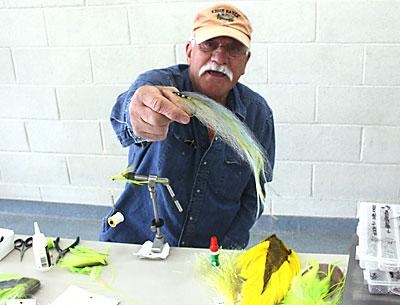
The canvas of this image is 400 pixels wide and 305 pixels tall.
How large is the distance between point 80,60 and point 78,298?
1693 mm

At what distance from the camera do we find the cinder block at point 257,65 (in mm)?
2418

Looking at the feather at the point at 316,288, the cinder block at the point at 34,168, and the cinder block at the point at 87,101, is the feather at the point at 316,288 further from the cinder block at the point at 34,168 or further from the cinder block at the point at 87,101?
the cinder block at the point at 34,168

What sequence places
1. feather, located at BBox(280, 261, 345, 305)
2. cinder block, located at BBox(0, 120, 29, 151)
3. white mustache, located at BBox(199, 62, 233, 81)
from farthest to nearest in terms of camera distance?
cinder block, located at BBox(0, 120, 29, 151), white mustache, located at BBox(199, 62, 233, 81), feather, located at BBox(280, 261, 345, 305)

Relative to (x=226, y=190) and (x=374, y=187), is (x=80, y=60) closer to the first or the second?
(x=226, y=190)

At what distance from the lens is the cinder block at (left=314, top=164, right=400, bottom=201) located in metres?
2.54

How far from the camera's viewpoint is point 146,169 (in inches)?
60.7

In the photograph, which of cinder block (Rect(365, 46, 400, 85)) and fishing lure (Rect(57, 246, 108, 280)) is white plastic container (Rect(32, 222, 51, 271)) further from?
cinder block (Rect(365, 46, 400, 85))

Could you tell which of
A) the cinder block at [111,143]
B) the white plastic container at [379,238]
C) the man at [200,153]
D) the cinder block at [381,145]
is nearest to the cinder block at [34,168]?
the cinder block at [111,143]

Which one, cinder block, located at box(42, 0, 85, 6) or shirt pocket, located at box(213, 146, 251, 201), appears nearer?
shirt pocket, located at box(213, 146, 251, 201)

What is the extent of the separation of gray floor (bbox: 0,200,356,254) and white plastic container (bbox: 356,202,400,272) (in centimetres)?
143

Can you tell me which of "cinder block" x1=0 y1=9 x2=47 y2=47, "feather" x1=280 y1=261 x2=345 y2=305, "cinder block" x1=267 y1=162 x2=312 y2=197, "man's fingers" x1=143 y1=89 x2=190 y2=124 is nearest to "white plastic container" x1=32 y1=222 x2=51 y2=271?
"man's fingers" x1=143 y1=89 x2=190 y2=124

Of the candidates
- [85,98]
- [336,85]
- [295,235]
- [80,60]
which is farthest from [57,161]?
[336,85]

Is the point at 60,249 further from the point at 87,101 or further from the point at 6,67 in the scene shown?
the point at 6,67

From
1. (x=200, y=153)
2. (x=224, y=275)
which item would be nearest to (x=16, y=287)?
(x=224, y=275)
